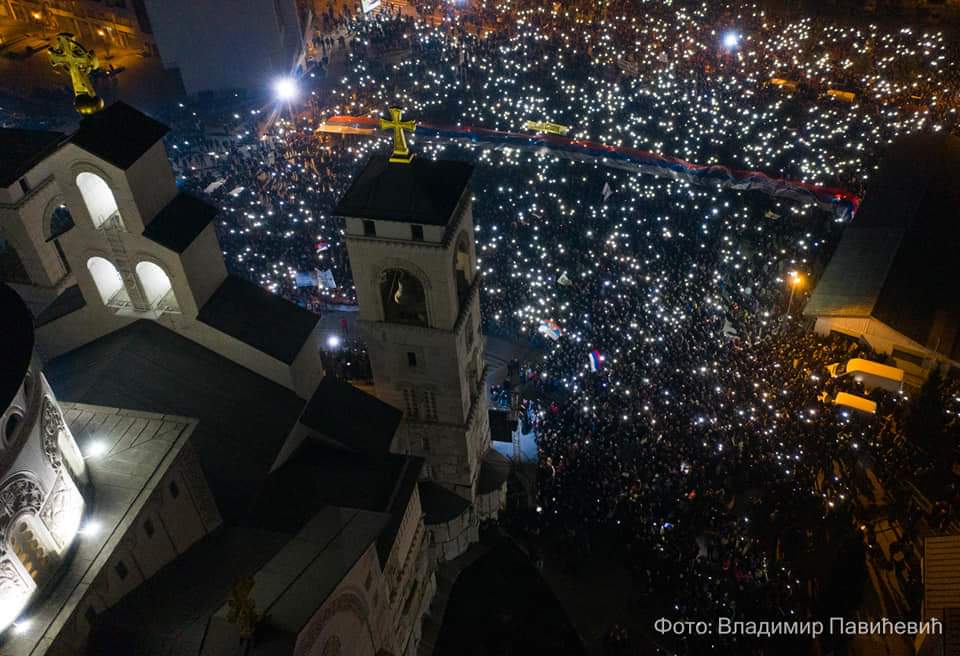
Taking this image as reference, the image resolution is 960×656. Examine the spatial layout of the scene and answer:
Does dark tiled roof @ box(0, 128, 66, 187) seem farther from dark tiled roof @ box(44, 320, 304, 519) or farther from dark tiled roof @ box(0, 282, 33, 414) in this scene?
dark tiled roof @ box(0, 282, 33, 414)

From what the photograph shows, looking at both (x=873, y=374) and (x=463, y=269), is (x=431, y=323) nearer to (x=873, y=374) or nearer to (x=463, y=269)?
(x=463, y=269)

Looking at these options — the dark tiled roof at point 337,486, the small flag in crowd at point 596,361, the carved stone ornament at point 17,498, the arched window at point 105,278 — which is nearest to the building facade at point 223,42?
the arched window at point 105,278

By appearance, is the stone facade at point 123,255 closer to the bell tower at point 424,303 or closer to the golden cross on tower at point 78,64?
the golden cross on tower at point 78,64

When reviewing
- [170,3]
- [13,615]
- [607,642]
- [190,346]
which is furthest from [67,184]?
[170,3]

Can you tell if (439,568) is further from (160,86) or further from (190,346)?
(160,86)

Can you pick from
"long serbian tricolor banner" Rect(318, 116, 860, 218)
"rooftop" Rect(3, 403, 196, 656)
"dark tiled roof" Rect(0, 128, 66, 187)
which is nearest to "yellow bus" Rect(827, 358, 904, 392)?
"long serbian tricolor banner" Rect(318, 116, 860, 218)
